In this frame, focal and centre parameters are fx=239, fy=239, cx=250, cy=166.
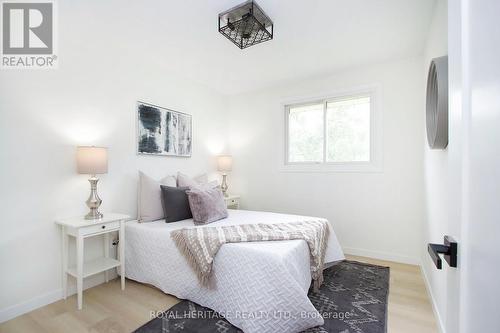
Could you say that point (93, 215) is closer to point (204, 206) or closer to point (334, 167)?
point (204, 206)

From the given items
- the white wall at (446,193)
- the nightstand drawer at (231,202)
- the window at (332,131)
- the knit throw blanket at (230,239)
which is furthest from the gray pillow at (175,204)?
the white wall at (446,193)

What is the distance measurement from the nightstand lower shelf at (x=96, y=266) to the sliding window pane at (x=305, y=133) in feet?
8.97

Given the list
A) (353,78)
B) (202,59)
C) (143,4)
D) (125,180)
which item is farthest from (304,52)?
(125,180)

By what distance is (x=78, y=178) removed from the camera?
7.66 feet

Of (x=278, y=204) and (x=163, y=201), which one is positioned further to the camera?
(x=278, y=204)

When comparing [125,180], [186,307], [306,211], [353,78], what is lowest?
[186,307]

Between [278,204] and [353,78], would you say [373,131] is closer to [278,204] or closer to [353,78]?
[353,78]

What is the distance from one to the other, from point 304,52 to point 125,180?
8.40ft

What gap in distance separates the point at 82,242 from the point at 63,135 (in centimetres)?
101

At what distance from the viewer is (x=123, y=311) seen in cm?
196

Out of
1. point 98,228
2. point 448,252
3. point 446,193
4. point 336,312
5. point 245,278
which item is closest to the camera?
point 448,252

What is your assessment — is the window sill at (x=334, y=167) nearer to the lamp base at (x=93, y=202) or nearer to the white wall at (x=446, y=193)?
the white wall at (x=446, y=193)

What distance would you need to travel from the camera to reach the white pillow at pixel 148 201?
105 inches

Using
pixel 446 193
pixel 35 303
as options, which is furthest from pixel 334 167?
pixel 35 303
